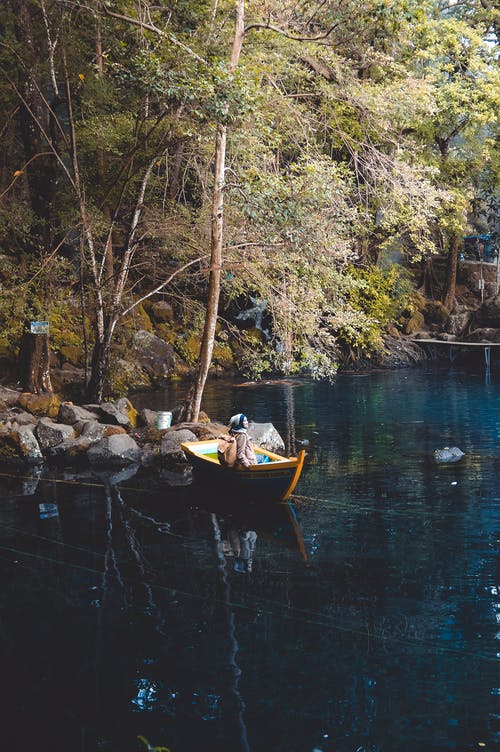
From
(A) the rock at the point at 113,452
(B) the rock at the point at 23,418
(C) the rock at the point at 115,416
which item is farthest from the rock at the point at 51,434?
(C) the rock at the point at 115,416

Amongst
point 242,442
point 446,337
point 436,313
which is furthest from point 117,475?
point 436,313

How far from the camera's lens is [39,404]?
19281mm

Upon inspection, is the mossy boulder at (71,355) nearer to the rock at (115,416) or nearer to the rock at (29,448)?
the rock at (115,416)

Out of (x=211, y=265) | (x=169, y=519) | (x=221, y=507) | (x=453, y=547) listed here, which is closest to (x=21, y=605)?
(x=169, y=519)

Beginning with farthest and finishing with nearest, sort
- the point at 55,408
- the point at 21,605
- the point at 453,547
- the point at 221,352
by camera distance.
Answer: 1. the point at 221,352
2. the point at 55,408
3. the point at 453,547
4. the point at 21,605

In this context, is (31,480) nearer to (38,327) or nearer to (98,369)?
(98,369)

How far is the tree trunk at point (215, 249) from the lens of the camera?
16078mm

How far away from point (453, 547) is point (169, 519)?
4.39 metres

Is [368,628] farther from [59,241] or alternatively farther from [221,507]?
[59,241]

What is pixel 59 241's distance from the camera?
21.0m

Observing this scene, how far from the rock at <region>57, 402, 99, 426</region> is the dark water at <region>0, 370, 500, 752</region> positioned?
9.86 feet

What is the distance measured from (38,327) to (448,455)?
10455 millimetres

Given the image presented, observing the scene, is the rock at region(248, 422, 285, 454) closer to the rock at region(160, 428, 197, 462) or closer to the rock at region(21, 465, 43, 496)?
the rock at region(160, 428, 197, 462)

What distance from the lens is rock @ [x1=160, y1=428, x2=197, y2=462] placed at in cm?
1577
